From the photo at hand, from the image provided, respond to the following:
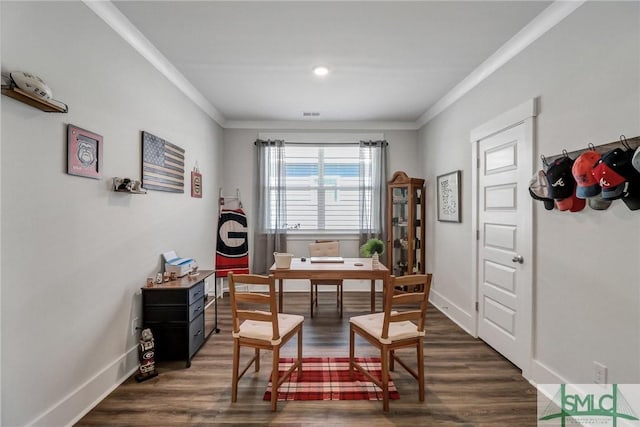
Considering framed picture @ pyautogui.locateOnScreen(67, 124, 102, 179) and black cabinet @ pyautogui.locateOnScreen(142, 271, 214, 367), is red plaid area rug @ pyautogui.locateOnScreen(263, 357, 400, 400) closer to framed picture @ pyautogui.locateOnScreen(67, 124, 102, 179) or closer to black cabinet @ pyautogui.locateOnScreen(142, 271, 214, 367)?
black cabinet @ pyautogui.locateOnScreen(142, 271, 214, 367)

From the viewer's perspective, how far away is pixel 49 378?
5.49 ft

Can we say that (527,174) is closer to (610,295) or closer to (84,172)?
(610,295)

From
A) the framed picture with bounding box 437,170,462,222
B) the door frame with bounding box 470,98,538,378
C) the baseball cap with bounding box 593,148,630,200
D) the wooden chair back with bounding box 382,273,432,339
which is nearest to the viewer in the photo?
the baseball cap with bounding box 593,148,630,200

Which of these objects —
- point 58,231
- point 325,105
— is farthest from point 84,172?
point 325,105

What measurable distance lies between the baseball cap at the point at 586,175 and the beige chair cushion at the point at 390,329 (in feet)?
4.38

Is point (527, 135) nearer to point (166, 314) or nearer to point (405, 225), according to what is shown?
point (405, 225)

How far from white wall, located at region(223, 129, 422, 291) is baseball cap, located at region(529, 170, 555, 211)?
277cm

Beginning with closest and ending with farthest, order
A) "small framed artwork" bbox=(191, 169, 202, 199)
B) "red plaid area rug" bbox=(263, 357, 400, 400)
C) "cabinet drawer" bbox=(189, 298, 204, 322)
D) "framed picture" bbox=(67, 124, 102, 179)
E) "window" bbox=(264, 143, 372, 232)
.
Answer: "framed picture" bbox=(67, 124, 102, 179) < "red plaid area rug" bbox=(263, 357, 400, 400) < "cabinet drawer" bbox=(189, 298, 204, 322) < "small framed artwork" bbox=(191, 169, 202, 199) < "window" bbox=(264, 143, 372, 232)

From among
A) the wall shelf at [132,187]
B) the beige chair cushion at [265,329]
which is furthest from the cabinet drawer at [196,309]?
the wall shelf at [132,187]

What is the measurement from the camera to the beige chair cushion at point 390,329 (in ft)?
6.63

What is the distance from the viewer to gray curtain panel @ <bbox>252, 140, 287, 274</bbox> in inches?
190

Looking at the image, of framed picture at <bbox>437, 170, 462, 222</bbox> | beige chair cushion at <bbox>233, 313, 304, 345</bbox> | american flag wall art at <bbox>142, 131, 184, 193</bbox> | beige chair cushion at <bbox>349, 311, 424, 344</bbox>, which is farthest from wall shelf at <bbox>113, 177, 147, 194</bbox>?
framed picture at <bbox>437, 170, 462, 222</bbox>

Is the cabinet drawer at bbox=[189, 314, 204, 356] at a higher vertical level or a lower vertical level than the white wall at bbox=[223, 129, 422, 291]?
lower

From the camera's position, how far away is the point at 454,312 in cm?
361
